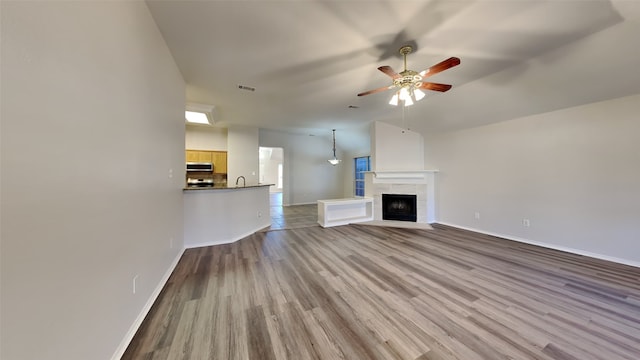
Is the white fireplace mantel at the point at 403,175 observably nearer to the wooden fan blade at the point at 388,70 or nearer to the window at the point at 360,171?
the window at the point at 360,171

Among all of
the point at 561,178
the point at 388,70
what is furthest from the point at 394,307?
the point at 561,178

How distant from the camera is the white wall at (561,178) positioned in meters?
2.93

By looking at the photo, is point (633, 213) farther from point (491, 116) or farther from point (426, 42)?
point (426, 42)

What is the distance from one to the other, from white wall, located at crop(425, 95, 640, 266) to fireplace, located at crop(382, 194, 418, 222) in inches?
41.0

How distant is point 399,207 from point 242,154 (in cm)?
485

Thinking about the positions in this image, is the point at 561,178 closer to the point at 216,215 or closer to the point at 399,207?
the point at 399,207

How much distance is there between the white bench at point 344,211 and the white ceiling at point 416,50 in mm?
2547

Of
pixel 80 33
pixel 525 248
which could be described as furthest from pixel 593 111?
pixel 80 33

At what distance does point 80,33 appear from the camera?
44.4 inches

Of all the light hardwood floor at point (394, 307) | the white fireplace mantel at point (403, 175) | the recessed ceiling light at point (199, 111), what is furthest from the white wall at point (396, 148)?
the recessed ceiling light at point (199, 111)

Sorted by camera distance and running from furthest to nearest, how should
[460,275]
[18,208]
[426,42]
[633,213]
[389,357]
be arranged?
[633,213], [460,275], [426,42], [389,357], [18,208]

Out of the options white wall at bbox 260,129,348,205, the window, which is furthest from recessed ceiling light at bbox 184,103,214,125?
the window

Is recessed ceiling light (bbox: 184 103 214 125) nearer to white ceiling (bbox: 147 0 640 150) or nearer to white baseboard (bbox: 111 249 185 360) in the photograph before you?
white ceiling (bbox: 147 0 640 150)

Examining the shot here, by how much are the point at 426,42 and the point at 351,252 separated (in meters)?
3.02
